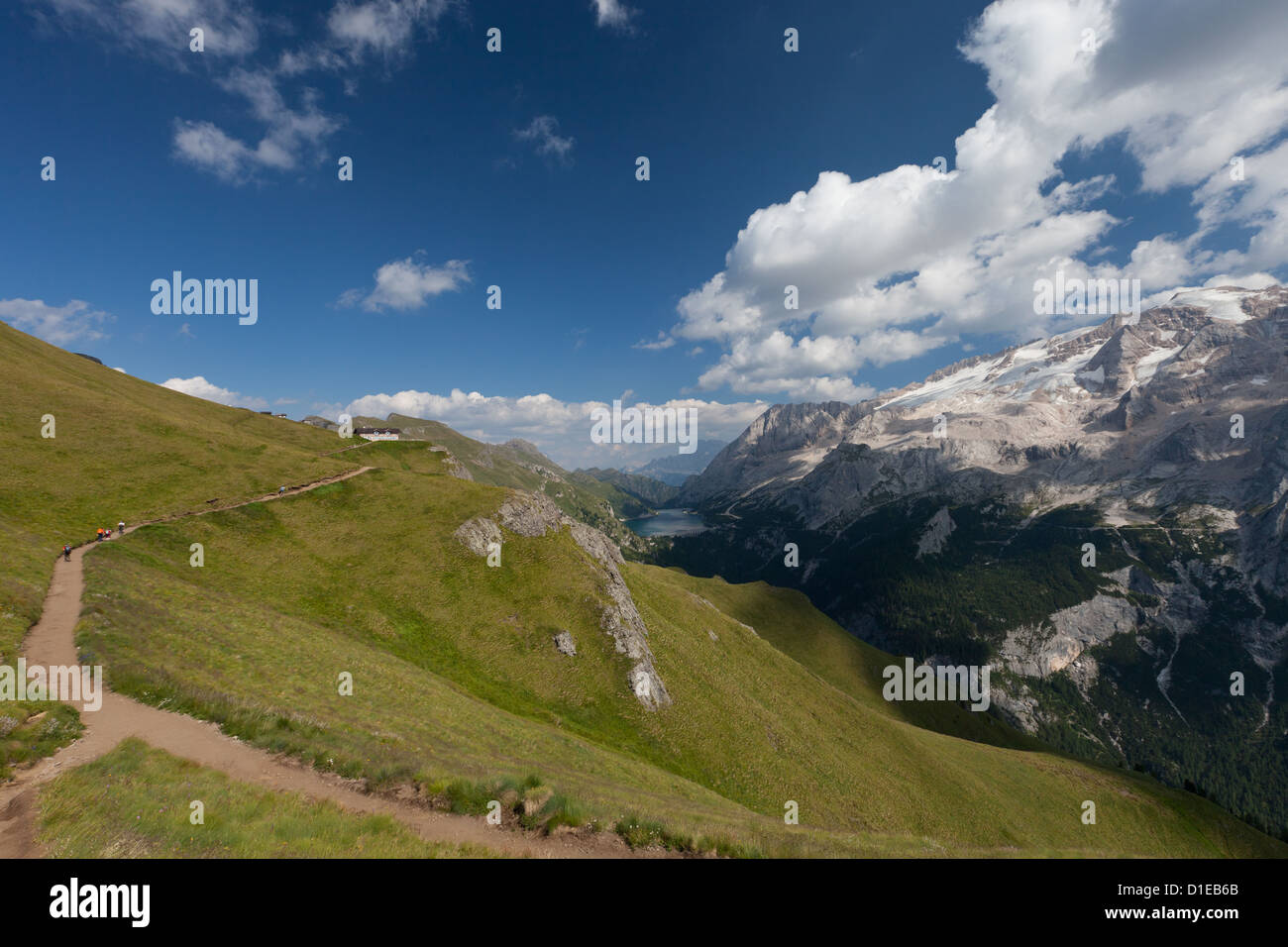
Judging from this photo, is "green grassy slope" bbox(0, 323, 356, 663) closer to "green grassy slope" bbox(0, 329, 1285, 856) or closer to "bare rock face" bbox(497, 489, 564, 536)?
"green grassy slope" bbox(0, 329, 1285, 856)

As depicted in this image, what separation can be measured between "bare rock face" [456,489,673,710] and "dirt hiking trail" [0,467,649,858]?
108 feet

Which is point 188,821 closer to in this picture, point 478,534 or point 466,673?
point 466,673

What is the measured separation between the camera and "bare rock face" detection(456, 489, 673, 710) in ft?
164

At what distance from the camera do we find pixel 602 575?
61.1 metres

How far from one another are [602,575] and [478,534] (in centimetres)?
1703

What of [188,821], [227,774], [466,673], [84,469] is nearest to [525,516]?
[466,673]

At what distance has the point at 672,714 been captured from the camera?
49344mm

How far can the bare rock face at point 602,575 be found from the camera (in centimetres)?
5006

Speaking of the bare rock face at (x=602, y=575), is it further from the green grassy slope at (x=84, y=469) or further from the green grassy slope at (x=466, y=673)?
the green grassy slope at (x=84, y=469)

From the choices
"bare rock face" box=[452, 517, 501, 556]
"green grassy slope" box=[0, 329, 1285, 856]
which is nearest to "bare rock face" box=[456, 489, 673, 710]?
"bare rock face" box=[452, 517, 501, 556]

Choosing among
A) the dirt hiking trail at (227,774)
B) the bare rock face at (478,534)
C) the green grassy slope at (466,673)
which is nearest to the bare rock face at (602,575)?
the bare rock face at (478,534)

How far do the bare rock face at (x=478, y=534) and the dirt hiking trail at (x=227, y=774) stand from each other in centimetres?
3590
